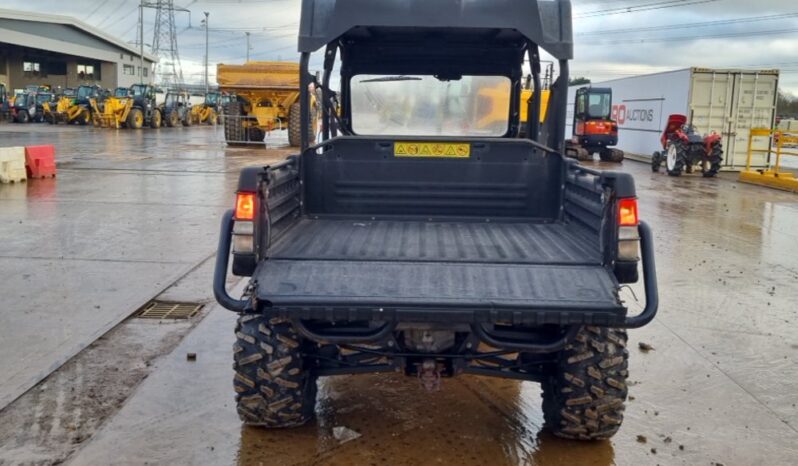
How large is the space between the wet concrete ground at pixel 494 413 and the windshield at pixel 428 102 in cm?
206

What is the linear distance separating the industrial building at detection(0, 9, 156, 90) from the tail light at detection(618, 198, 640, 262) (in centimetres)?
5690

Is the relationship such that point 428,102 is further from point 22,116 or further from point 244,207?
point 22,116

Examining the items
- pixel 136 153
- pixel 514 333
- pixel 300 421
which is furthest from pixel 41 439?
Answer: pixel 136 153

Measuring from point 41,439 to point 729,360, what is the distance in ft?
15.7

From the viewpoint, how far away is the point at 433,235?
4781mm

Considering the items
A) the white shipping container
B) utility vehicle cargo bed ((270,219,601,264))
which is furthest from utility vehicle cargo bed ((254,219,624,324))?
the white shipping container

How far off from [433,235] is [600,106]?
23.7 m

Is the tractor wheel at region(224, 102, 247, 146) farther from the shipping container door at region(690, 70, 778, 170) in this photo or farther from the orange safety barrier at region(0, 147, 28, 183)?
the shipping container door at region(690, 70, 778, 170)

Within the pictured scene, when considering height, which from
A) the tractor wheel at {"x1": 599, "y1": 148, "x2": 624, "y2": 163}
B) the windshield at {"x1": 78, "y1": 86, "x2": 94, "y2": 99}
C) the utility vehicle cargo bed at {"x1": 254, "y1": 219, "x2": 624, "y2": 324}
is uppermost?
the windshield at {"x1": 78, "y1": 86, "x2": 94, "y2": 99}

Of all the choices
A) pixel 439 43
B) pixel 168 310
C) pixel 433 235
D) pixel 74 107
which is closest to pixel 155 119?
pixel 74 107

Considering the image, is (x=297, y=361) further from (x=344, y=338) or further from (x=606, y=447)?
(x=606, y=447)

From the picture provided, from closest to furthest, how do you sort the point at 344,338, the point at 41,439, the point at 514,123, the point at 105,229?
the point at 344,338, the point at 41,439, the point at 514,123, the point at 105,229

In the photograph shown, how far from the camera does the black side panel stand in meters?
5.24

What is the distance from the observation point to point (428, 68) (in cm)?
604
